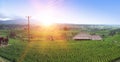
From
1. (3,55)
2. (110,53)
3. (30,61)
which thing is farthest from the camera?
(110,53)

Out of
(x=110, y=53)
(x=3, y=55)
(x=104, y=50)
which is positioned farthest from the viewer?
(x=104, y=50)

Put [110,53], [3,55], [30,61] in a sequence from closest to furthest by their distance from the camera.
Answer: [30,61], [3,55], [110,53]

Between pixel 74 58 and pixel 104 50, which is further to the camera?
pixel 104 50

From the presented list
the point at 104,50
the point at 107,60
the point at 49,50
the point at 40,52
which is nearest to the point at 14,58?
the point at 40,52

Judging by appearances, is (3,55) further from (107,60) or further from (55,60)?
(107,60)

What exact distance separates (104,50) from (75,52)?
3.91 meters

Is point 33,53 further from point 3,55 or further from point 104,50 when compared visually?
point 104,50

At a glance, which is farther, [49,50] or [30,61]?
[49,50]

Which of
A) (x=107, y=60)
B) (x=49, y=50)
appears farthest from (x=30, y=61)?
(x=107, y=60)

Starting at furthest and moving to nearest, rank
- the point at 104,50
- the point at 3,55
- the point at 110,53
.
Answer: the point at 104,50, the point at 110,53, the point at 3,55

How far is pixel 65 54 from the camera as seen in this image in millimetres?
25219

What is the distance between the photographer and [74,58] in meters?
23.4

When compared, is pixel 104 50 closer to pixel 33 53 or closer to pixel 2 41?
pixel 33 53

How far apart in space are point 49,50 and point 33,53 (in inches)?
102
